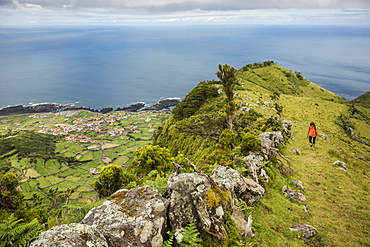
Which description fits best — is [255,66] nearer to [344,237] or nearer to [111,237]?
[344,237]

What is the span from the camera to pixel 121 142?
78.6 metres

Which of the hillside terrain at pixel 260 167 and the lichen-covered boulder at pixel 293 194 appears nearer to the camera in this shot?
the hillside terrain at pixel 260 167

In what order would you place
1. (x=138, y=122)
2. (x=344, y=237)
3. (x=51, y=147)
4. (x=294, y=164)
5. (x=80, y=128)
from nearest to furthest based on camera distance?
1. (x=344, y=237)
2. (x=294, y=164)
3. (x=51, y=147)
4. (x=80, y=128)
5. (x=138, y=122)

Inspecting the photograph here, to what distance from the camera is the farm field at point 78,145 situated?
52188 millimetres

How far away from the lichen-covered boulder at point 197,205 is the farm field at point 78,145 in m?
38.8

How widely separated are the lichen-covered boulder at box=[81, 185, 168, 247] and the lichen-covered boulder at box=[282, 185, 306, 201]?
7278mm

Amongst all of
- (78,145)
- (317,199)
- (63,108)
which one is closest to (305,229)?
(317,199)

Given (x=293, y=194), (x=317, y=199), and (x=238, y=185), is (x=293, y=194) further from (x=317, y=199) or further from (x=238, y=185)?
(x=238, y=185)

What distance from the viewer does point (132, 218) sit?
5.19 meters

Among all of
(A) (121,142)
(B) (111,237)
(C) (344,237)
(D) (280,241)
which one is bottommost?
(A) (121,142)

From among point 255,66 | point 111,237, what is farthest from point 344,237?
point 255,66

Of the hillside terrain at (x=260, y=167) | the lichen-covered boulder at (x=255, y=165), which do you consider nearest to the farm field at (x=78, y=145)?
the hillside terrain at (x=260, y=167)

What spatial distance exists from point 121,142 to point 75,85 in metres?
86.7

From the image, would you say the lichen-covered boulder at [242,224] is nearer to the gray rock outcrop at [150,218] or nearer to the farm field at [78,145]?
the gray rock outcrop at [150,218]
